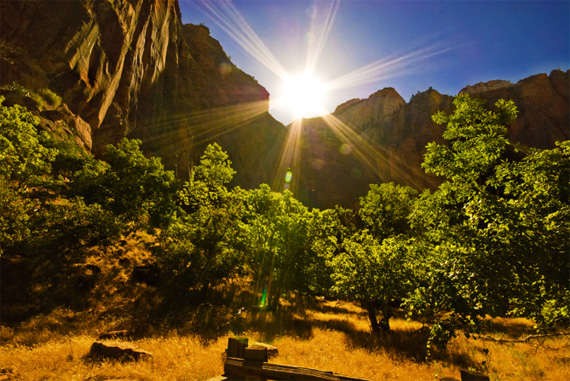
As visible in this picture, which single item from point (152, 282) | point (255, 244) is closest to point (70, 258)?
point (152, 282)

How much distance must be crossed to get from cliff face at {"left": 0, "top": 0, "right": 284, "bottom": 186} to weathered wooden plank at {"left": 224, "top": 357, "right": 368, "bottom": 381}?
112 feet

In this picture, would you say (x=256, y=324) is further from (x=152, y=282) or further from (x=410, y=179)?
(x=410, y=179)

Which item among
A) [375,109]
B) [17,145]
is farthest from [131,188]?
[375,109]

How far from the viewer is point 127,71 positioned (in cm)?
4000

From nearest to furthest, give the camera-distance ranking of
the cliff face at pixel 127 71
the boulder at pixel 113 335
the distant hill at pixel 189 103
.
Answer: the boulder at pixel 113 335, the cliff face at pixel 127 71, the distant hill at pixel 189 103

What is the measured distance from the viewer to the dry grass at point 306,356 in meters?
8.05

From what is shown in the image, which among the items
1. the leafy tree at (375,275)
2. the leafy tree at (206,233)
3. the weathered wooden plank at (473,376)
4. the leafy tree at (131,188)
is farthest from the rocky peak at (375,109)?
the weathered wooden plank at (473,376)

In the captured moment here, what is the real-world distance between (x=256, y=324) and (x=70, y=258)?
45.4ft

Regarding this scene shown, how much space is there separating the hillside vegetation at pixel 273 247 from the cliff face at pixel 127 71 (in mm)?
11136

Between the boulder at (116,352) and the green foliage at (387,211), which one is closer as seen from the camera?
the boulder at (116,352)

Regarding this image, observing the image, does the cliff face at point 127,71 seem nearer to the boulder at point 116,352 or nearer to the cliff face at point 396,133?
the cliff face at point 396,133

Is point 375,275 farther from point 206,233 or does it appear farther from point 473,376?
point 206,233

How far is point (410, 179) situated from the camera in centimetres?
5688

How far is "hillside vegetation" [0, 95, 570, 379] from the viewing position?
528 centimetres
